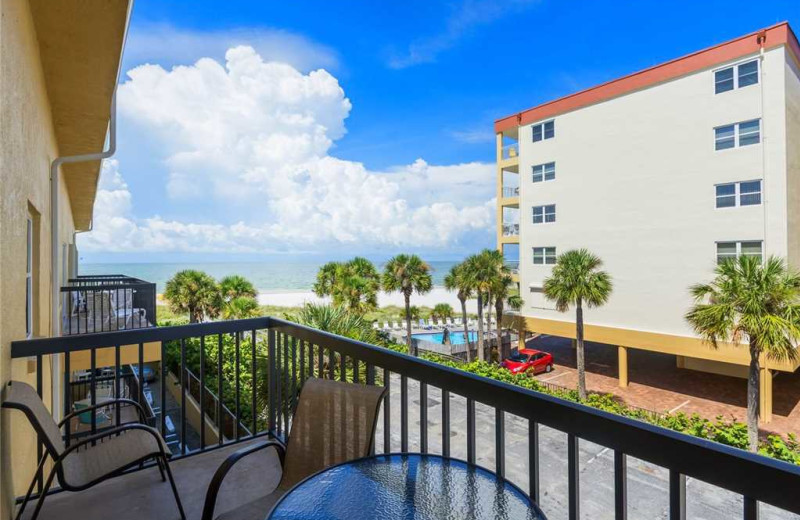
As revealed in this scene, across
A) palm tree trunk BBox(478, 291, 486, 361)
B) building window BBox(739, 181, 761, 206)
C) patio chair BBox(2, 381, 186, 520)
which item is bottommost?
palm tree trunk BBox(478, 291, 486, 361)

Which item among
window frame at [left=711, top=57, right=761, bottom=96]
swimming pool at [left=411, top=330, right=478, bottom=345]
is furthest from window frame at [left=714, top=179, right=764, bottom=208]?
swimming pool at [left=411, top=330, right=478, bottom=345]

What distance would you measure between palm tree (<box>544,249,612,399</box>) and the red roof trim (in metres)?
6.28

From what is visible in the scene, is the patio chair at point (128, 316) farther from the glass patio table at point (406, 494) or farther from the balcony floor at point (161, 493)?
the glass patio table at point (406, 494)

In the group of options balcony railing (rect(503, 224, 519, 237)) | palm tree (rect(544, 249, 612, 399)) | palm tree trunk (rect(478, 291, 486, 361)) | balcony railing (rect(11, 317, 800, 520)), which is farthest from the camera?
balcony railing (rect(503, 224, 519, 237))

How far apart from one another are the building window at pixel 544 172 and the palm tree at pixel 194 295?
49.4 feet

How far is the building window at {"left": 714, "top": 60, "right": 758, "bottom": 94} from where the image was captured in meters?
12.4

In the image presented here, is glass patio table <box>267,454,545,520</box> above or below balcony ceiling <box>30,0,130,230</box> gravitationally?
below

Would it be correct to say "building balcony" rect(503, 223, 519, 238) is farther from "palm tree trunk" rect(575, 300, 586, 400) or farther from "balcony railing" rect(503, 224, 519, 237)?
"palm tree trunk" rect(575, 300, 586, 400)

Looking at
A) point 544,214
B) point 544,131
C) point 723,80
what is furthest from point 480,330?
point 723,80

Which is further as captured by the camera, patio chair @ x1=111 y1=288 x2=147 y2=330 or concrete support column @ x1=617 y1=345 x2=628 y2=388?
concrete support column @ x1=617 y1=345 x2=628 y2=388

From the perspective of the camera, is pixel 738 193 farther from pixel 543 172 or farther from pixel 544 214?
pixel 543 172

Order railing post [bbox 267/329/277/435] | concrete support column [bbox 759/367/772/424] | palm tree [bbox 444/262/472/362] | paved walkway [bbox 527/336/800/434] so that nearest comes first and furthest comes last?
1. railing post [bbox 267/329/277/435]
2. concrete support column [bbox 759/367/772/424]
3. paved walkway [bbox 527/336/800/434]
4. palm tree [bbox 444/262/472/362]

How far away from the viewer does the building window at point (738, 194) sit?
40.9 feet

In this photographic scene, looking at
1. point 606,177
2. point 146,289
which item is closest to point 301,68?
point 606,177
